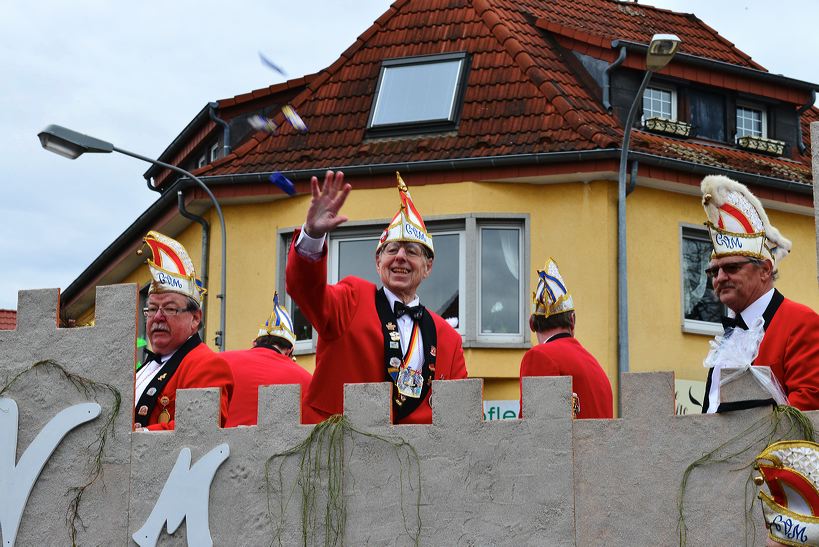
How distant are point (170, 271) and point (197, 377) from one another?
114cm

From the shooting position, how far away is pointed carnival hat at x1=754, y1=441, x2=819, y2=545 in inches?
233

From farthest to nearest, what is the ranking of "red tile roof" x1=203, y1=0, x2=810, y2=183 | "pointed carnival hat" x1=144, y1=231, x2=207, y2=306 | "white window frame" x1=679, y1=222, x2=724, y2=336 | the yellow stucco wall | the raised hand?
"red tile roof" x1=203, y1=0, x2=810, y2=183
"white window frame" x1=679, y1=222, x2=724, y2=336
the yellow stucco wall
"pointed carnival hat" x1=144, y1=231, x2=207, y2=306
the raised hand

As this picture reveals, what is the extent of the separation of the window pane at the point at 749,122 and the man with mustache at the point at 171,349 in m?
13.9

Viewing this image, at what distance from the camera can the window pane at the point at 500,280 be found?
2038 cm

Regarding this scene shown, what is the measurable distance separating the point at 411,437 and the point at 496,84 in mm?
14000

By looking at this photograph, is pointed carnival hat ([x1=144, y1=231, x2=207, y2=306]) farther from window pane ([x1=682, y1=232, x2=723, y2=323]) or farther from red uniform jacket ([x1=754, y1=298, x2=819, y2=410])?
window pane ([x1=682, y1=232, x2=723, y2=323])

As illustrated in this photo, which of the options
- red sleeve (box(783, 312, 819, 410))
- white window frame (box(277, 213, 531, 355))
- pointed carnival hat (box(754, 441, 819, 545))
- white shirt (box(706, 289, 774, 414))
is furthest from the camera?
white window frame (box(277, 213, 531, 355))

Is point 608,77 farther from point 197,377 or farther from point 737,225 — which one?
point 737,225

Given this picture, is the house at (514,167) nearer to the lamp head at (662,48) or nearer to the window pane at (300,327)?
the window pane at (300,327)

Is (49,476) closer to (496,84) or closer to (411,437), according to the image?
(411,437)

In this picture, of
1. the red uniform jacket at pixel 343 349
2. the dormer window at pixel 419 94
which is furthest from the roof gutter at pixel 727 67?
the red uniform jacket at pixel 343 349

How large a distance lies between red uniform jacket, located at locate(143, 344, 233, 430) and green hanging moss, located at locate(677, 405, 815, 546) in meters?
3.13

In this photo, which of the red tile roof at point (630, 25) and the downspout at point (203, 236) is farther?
the red tile roof at point (630, 25)

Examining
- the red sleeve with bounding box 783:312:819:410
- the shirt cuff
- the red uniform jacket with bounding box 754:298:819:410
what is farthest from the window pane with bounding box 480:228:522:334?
the red sleeve with bounding box 783:312:819:410
